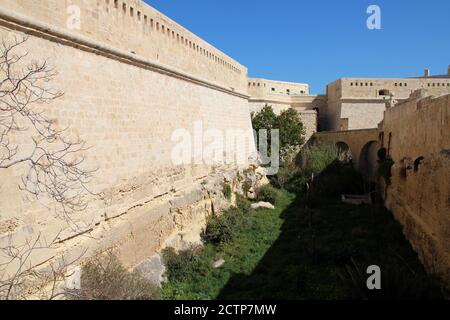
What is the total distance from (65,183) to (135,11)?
3.95 meters

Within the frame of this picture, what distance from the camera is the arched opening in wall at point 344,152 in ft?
57.3

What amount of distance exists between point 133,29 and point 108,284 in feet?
15.7

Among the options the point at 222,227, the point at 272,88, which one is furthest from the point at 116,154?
the point at 272,88

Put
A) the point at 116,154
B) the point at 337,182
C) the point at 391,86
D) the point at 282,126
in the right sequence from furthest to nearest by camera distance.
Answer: the point at 391,86 → the point at 282,126 → the point at 337,182 → the point at 116,154

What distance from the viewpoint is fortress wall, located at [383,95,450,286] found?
19.0ft

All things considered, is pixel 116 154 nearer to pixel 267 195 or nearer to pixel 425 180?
pixel 425 180

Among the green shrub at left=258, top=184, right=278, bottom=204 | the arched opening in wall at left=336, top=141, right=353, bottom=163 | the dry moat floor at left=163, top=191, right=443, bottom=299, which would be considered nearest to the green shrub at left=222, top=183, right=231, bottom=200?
the dry moat floor at left=163, top=191, right=443, bottom=299

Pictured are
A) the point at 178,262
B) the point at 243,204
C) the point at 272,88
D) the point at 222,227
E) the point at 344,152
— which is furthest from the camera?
the point at 272,88

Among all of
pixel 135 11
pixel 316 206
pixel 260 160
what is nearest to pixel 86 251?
pixel 135 11

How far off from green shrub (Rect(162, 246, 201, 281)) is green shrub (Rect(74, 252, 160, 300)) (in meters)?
1.31

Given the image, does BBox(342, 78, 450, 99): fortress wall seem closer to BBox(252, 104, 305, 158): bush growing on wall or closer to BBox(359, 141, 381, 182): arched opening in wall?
BBox(252, 104, 305, 158): bush growing on wall

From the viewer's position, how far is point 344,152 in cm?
1778

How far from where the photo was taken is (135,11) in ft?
23.9

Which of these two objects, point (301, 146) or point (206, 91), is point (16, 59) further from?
point (301, 146)
